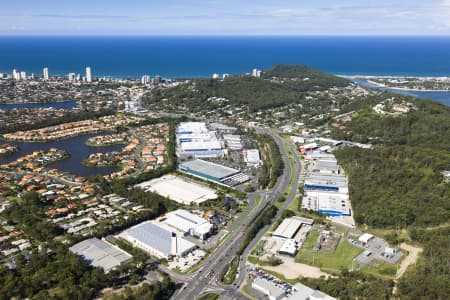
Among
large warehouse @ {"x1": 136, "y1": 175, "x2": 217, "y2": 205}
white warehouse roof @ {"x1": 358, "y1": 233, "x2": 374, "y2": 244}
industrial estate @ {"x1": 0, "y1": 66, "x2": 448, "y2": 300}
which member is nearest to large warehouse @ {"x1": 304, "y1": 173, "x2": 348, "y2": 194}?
industrial estate @ {"x1": 0, "y1": 66, "x2": 448, "y2": 300}

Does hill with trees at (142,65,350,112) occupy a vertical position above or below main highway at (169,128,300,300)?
above

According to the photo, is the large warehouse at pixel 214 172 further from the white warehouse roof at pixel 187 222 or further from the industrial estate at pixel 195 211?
the white warehouse roof at pixel 187 222

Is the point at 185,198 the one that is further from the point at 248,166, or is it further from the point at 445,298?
the point at 445,298

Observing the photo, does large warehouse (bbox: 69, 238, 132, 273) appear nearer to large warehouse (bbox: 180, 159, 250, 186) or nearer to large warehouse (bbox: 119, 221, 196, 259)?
large warehouse (bbox: 119, 221, 196, 259)

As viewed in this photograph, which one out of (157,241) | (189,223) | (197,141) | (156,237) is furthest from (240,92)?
(157,241)

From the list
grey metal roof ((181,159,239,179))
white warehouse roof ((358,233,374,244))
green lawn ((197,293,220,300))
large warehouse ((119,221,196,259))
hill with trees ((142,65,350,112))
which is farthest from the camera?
hill with trees ((142,65,350,112))

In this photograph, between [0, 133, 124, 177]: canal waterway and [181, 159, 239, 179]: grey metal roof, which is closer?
[181, 159, 239, 179]: grey metal roof

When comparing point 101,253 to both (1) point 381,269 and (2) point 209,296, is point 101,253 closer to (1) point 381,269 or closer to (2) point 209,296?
(2) point 209,296
